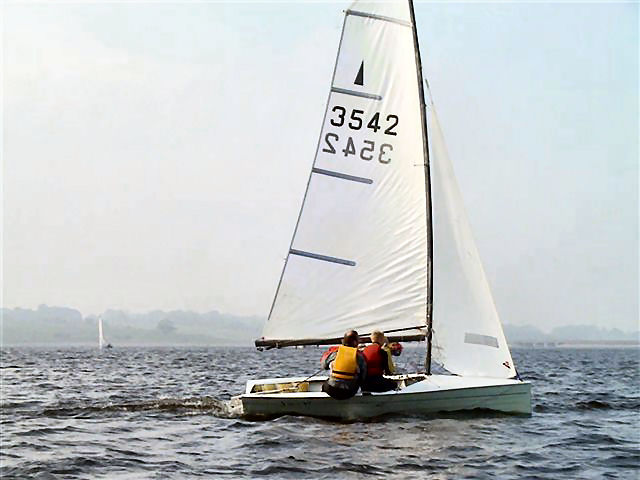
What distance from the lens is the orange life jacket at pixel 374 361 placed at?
54.9ft

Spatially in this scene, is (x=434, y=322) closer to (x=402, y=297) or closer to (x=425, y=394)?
(x=402, y=297)

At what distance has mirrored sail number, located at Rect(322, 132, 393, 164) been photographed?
62.2 ft

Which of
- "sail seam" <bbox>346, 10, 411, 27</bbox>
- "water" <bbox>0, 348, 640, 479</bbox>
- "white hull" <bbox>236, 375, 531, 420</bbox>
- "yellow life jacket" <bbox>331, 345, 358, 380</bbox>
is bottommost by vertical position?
"water" <bbox>0, 348, 640, 479</bbox>

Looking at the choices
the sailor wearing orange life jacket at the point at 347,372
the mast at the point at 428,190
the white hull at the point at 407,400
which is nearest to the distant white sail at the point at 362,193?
the mast at the point at 428,190

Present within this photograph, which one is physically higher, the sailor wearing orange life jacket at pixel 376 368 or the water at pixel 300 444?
the sailor wearing orange life jacket at pixel 376 368

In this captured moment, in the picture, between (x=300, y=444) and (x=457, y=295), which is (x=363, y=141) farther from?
(x=300, y=444)

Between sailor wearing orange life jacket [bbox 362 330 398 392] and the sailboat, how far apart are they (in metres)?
1.63

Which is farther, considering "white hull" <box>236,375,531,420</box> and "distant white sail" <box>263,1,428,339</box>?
"distant white sail" <box>263,1,428,339</box>

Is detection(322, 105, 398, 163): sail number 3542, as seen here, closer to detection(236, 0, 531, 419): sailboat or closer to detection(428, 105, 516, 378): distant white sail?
detection(236, 0, 531, 419): sailboat

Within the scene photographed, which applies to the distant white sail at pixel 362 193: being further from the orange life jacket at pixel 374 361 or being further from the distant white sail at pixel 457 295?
the orange life jacket at pixel 374 361

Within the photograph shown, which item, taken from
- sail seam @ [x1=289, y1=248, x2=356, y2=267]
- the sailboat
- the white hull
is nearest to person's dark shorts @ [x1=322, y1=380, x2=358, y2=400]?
the white hull

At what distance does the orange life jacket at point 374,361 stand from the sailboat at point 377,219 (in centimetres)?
181

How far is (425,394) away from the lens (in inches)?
658

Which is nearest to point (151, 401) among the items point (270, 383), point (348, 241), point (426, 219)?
point (270, 383)
